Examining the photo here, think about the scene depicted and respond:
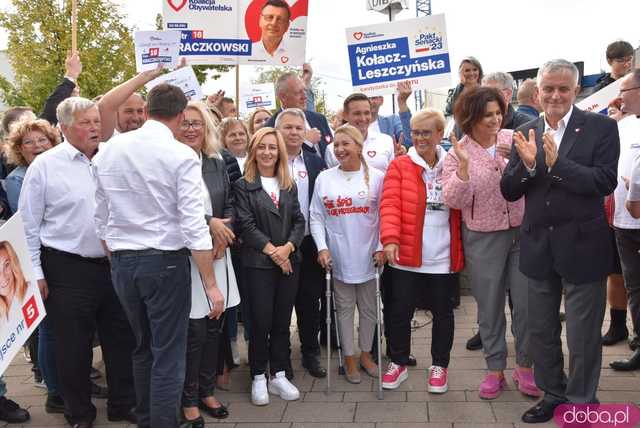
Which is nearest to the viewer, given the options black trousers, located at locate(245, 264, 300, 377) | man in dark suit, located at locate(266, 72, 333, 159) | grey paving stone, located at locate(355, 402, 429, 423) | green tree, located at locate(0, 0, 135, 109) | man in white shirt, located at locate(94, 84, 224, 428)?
man in white shirt, located at locate(94, 84, 224, 428)

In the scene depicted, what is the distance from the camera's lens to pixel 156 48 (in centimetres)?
547

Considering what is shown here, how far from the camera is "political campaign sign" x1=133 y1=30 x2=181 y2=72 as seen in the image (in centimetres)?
536

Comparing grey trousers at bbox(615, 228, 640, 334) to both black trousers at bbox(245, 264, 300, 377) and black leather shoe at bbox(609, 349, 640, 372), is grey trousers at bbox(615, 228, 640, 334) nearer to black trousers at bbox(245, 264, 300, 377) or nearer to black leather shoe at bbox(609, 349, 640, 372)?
black leather shoe at bbox(609, 349, 640, 372)

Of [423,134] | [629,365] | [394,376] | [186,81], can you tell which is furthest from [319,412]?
[186,81]

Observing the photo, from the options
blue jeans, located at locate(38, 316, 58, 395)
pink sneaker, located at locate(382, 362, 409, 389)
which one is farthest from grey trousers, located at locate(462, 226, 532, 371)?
blue jeans, located at locate(38, 316, 58, 395)

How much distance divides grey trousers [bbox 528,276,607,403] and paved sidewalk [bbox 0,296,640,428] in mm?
→ 285

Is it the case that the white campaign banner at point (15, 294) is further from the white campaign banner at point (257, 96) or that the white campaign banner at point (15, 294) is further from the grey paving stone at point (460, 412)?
the white campaign banner at point (257, 96)

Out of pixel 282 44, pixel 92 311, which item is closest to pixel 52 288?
pixel 92 311

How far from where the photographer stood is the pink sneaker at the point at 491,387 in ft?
13.9

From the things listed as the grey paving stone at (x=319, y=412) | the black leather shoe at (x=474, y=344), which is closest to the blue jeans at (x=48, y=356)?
the grey paving stone at (x=319, y=412)

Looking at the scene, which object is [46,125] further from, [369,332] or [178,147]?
[369,332]

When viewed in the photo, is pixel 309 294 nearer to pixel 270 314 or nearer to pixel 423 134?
pixel 270 314

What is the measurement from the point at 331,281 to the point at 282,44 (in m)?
3.18

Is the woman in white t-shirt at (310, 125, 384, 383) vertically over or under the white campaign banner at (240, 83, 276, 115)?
under
